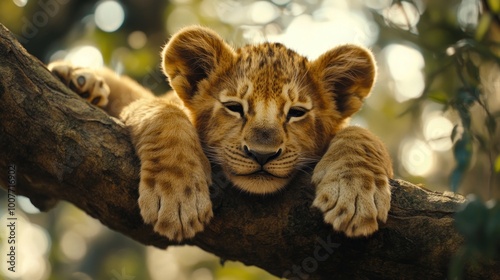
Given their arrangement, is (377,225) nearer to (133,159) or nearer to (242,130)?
(242,130)

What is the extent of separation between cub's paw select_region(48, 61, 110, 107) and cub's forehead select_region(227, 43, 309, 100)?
1.48 m

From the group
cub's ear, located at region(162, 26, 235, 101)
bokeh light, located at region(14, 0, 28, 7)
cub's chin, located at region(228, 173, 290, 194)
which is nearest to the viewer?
cub's chin, located at region(228, 173, 290, 194)

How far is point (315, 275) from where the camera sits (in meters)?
5.47

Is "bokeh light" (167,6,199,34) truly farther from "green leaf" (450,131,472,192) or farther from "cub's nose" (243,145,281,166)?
"green leaf" (450,131,472,192)

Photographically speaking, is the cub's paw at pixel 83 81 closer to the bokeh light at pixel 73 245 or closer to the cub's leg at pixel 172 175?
the cub's leg at pixel 172 175

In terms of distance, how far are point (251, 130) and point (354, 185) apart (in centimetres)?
104

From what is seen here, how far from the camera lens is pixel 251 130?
5.56 meters

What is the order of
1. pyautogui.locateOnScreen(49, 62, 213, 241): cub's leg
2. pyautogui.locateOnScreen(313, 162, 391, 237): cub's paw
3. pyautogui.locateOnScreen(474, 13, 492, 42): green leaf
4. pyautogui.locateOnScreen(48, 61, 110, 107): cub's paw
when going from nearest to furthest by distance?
pyautogui.locateOnScreen(313, 162, 391, 237): cub's paw < pyautogui.locateOnScreen(49, 62, 213, 241): cub's leg < pyautogui.locateOnScreen(474, 13, 492, 42): green leaf < pyautogui.locateOnScreen(48, 61, 110, 107): cub's paw

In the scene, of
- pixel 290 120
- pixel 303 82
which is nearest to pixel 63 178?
pixel 290 120

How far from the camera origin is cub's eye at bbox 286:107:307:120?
6.04 m

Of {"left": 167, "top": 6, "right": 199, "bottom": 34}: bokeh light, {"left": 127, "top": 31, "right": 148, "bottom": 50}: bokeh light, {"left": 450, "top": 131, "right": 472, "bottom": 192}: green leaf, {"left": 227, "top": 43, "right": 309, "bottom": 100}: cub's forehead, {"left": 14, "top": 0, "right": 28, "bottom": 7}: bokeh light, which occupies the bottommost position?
{"left": 127, "top": 31, "right": 148, "bottom": 50}: bokeh light

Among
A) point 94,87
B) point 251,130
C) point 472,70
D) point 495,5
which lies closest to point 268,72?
point 251,130

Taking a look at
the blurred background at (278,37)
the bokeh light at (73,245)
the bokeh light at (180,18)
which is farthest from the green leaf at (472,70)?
the bokeh light at (73,245)

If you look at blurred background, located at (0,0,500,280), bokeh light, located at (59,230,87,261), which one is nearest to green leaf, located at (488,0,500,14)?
blurred background, located at (0,0,500,280)
